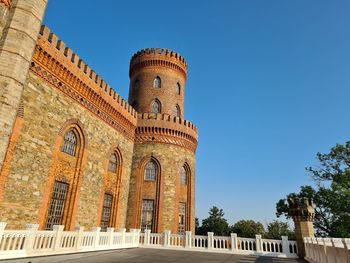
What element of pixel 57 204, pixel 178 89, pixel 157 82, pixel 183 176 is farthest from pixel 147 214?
pixel 178 89

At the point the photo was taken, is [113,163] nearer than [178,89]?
Yes

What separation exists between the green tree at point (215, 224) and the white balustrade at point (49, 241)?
89.1ft

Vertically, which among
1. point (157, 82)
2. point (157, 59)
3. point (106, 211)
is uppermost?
point (157, 59)

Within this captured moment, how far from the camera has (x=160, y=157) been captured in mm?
19547

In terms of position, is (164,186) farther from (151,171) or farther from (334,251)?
(334,251)

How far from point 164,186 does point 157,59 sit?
12.0 meters

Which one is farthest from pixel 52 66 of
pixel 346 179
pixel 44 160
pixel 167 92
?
pixel 346 179

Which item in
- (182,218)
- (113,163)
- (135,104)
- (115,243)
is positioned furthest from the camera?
(135,104)

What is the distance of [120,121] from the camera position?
18.3 m

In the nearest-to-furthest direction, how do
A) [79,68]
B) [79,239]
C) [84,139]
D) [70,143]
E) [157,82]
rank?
[79,239], [70,143], [84,139], [79,68], [157,82]

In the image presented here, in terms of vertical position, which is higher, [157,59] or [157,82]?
[157,59]

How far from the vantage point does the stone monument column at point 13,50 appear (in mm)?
6930

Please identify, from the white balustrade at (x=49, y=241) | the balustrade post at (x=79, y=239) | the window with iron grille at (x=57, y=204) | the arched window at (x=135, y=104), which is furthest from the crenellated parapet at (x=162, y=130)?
the balustrade post at (x=79, y=239)

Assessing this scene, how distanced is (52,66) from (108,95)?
16.0 feet
